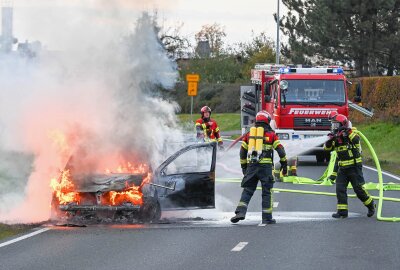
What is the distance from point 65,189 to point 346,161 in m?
4.76

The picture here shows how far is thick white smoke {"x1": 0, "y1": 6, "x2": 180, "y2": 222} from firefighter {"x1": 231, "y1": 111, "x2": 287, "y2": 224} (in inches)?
63.4

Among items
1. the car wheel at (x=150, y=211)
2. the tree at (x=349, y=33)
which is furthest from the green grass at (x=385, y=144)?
the car wheel at (x=150, y=211)

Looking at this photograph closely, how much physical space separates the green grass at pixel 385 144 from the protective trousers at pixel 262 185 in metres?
13.8

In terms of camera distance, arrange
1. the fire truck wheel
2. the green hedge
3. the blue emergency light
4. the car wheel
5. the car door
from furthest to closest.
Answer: the green hedge
the fire truck wheel
the blue emergency light
the car door
the car wheel

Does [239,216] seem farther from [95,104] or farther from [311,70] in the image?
[311,70]

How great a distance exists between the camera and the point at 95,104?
1571 centimetres

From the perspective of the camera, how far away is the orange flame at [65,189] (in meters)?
14.6

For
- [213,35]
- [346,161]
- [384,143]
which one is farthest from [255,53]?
[346,161]

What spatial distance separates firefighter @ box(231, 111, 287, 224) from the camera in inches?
589

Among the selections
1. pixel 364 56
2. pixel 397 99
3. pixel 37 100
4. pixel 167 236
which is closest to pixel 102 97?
pixel 37 100

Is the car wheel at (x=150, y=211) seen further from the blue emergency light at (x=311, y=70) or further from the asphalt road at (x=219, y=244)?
the blue emergency light at (x=311, y=70)

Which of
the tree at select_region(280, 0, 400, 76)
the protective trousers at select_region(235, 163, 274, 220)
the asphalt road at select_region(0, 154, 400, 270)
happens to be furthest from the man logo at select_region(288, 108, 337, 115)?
the tree at select_region(280, 0, 400, 76)

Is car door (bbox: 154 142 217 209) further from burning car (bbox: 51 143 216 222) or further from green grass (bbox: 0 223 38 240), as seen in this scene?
green grass (bbox: 0 223 38 240)

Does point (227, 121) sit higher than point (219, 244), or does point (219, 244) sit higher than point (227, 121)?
point (227, 121)
